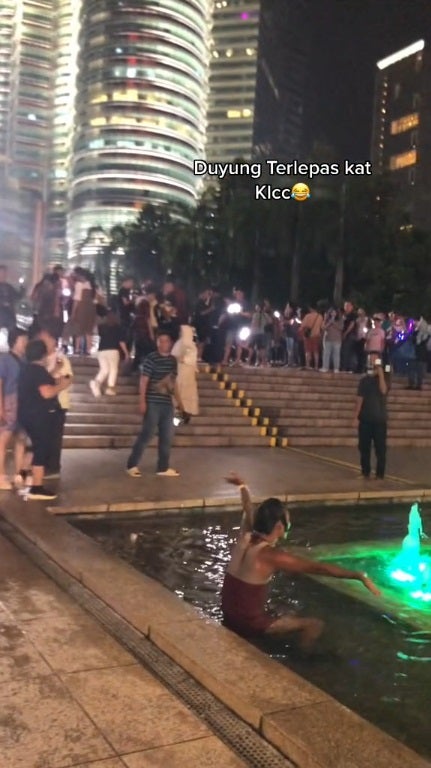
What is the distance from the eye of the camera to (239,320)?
1742 cm

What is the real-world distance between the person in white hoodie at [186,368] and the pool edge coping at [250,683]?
6406mm

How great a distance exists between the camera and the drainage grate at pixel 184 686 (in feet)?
10.8

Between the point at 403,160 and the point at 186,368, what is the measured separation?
91002 mm

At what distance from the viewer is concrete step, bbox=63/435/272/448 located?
39.4 feet

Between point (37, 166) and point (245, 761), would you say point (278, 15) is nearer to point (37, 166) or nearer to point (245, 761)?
point (37, 166)

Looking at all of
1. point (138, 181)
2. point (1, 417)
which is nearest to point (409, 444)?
point (1, 417)

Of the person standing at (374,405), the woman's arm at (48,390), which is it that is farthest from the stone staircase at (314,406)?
the woman's arm at (48,390)

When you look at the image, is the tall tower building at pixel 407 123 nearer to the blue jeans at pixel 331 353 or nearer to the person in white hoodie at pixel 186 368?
the blue jeans at pixel 331 353

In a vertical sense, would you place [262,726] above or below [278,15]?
below

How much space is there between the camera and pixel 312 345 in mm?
18812

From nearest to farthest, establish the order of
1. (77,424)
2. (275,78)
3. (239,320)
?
(77,424) → (239,320) → (275,78)

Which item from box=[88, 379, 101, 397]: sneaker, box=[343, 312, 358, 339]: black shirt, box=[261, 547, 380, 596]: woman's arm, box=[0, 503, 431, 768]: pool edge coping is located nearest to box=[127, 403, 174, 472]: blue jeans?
box=[0, 503, 431, 768]: pool edge coping

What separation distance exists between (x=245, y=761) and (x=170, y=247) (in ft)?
163

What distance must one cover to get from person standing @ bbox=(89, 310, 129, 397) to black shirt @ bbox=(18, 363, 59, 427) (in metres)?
5.02
